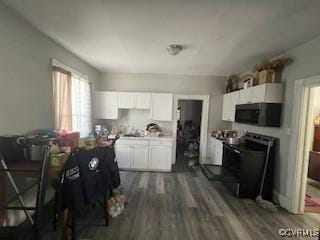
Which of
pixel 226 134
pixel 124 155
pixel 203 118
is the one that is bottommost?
pixel 124 155

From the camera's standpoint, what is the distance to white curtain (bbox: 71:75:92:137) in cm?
394

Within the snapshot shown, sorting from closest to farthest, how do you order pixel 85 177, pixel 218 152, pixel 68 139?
pixel 85 177 → pixel 68 139 → pixel 218 152

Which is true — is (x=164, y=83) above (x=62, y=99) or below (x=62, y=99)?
above

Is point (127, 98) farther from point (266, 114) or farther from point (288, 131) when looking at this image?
point (288, 131)

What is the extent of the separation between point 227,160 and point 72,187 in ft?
10.3

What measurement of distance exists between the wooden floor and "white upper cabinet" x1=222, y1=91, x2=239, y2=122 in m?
1.72

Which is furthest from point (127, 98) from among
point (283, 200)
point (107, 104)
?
point (283, 200)

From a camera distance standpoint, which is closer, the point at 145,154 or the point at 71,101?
the point at 71,101

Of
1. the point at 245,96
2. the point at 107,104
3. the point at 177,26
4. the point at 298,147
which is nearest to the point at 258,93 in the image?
the point at 245,96

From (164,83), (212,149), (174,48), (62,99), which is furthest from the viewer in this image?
(164,83)

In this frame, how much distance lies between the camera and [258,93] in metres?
3.40

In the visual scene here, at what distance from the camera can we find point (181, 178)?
4371 millimetres

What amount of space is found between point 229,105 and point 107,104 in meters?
3.05

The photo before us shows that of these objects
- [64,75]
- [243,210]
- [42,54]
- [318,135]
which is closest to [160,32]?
[42,54]
